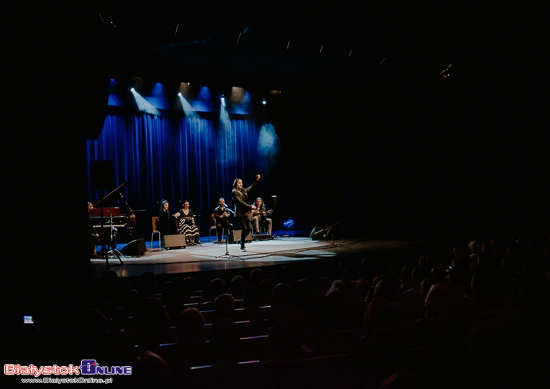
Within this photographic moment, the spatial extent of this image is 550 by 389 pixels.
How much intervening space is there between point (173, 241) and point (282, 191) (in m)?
6.02

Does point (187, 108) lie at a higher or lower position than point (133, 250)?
higher

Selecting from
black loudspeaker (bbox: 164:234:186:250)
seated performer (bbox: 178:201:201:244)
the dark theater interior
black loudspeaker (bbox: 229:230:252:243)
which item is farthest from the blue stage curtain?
black loudspeaker (bbox: 164:234:186:250)

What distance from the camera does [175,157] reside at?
13.8m

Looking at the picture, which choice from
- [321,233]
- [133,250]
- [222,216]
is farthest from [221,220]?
[321,233]

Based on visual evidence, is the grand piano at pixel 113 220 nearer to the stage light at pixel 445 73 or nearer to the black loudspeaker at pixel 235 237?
the black loudspeaker at pixel 235 237

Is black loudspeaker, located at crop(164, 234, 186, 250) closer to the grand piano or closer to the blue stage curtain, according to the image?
the grand piano

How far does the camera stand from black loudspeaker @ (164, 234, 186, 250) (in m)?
9.73

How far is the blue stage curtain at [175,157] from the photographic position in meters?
12.7

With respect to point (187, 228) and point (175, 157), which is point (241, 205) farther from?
point (175, 157)

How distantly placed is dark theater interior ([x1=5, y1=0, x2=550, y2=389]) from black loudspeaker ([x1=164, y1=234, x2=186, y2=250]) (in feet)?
0.24

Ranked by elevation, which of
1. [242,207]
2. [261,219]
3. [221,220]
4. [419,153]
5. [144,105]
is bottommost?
[261,219]

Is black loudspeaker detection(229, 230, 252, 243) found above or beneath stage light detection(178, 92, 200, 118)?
beneath

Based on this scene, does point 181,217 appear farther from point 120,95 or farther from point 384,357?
point 384,357

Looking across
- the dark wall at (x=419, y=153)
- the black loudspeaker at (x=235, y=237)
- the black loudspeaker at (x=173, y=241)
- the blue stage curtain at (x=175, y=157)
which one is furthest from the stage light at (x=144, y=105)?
the black loudspeaker at (x=235, y=237)
